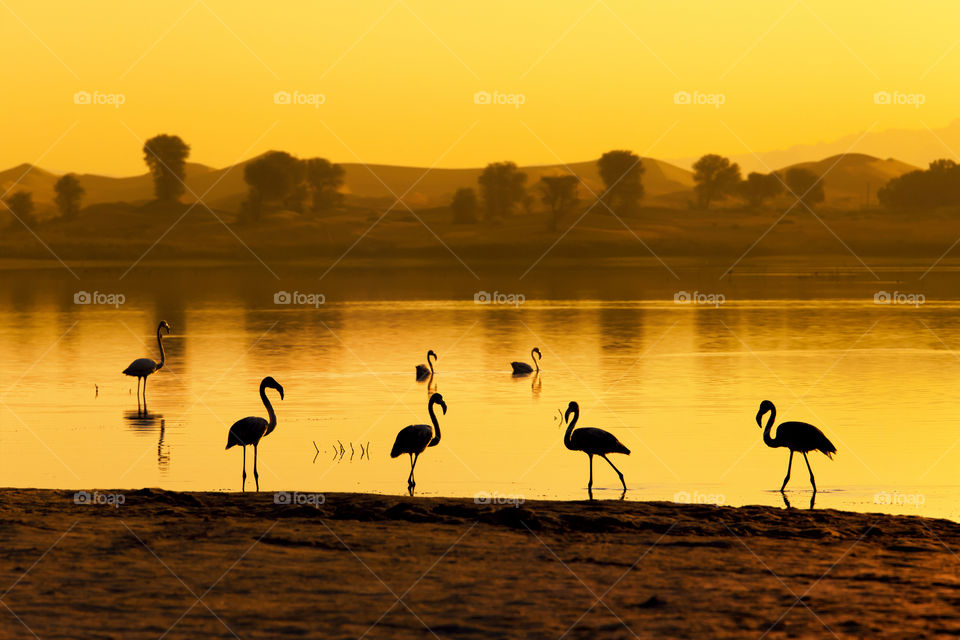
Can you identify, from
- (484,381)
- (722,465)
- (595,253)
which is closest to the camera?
(722,465)

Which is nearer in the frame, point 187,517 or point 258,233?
point 187,517

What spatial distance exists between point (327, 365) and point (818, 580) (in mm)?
25220

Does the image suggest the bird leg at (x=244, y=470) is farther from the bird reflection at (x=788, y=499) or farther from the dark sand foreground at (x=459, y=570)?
the bird reflection at (x=788, y=499)

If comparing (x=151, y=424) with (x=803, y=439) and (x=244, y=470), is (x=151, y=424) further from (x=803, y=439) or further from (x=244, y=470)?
(x=803, y=439)

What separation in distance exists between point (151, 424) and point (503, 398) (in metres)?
8.20

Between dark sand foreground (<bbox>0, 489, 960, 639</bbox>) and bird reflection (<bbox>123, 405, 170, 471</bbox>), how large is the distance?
467 cm

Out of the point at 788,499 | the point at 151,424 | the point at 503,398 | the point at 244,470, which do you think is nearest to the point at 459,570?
the point at 788,499

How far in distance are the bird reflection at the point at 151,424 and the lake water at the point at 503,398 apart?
84 millimetres

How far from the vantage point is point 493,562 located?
12.9 meters

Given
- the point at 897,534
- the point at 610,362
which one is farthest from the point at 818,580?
the point at 610,362

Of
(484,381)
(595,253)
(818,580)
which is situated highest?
(595,253)

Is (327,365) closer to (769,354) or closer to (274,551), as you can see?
(769,354)

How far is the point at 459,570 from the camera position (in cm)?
1252

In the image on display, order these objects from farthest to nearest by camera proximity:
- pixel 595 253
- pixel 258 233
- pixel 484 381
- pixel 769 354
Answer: pixel 258 233
pixel 595 253
pixel 769 354
pixel 484 381
